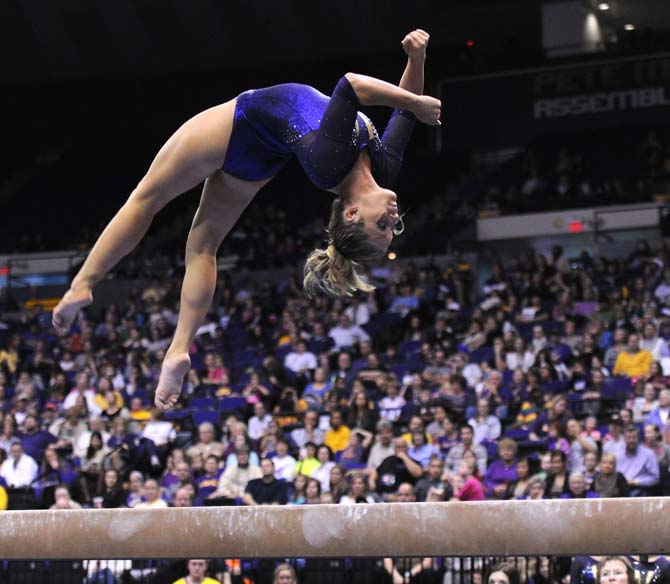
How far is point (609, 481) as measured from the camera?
8.20m

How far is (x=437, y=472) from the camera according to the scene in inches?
350

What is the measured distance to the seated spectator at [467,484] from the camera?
27.2 ft

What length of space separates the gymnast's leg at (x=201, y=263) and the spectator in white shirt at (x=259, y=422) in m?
6.44

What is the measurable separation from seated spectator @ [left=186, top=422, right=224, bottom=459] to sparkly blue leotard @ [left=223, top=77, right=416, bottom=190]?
625cm

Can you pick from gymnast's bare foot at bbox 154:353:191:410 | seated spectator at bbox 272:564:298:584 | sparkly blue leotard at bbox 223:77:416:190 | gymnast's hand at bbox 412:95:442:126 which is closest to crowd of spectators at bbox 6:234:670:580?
seated spectator at bbox 272:564:298:584

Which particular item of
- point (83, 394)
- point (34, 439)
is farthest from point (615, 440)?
point (83, 394)

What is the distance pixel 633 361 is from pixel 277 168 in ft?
22.7

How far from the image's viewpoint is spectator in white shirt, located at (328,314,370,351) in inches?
514

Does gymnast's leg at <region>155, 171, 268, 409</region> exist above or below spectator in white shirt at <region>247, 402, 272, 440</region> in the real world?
below

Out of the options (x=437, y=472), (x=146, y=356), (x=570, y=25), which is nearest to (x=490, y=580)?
(x=437, y=472)

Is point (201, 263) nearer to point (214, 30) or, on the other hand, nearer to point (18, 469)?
point (18, 469)

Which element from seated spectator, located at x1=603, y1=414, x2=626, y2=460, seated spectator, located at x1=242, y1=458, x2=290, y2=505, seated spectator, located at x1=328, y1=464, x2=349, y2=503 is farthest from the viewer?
seated spectator, located at x1=242, y1=458, x2=290, y2=505

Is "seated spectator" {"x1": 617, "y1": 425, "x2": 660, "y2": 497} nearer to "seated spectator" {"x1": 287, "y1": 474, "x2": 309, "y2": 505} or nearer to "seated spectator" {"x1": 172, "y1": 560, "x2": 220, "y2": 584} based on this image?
"seated spectator" {"x1": 287, "y1": 474, "x2": 309, "y2": 505}

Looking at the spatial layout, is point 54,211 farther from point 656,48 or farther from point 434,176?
point 656,48
